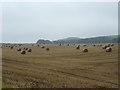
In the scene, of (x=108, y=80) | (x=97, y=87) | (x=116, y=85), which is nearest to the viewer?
(x=97, y=87)

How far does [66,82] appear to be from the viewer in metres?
16.2

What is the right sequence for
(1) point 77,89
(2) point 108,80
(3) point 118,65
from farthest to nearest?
(3) point 118,65 → (2) point 108,80 → (1) point 77,89

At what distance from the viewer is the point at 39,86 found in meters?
14.1

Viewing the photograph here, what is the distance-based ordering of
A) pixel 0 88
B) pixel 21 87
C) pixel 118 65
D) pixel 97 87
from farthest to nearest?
1. pixel 118 65
2. pixel 97 87
3. pixel 21 87
4. pixel 0 88

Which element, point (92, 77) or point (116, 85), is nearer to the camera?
point (116, 85)

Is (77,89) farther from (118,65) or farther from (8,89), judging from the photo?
(118,65)

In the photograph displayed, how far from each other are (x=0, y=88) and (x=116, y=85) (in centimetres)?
726

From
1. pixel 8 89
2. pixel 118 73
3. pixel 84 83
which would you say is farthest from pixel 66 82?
pixel 118 73

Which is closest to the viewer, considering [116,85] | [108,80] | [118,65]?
[116,85]

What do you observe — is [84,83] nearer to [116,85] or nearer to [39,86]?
[116,85]

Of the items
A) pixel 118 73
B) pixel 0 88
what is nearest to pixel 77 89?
pixel 0 88

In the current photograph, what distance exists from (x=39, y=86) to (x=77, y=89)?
1.90m

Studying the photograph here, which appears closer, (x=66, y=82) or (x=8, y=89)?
(x=8, y=89)

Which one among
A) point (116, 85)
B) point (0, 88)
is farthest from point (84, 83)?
point (0, 88)
